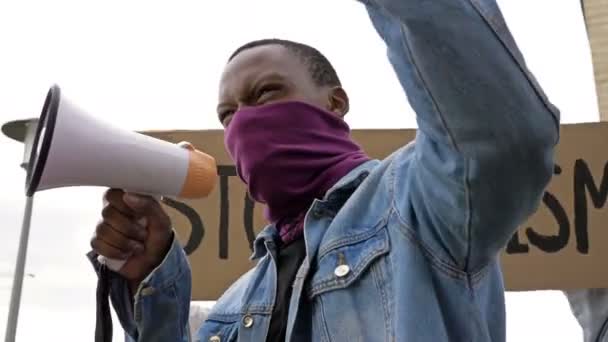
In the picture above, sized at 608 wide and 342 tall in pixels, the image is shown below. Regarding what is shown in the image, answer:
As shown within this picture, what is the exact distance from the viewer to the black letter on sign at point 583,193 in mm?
2188

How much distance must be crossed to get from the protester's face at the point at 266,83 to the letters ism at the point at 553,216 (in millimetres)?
805

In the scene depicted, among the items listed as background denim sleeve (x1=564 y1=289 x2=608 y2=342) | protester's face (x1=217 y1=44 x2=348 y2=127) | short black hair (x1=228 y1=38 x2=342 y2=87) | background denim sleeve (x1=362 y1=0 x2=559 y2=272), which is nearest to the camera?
background denim sleeve (x1=362 y1=0 x2=559 y2=272)

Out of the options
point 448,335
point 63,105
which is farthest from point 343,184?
point 63,105

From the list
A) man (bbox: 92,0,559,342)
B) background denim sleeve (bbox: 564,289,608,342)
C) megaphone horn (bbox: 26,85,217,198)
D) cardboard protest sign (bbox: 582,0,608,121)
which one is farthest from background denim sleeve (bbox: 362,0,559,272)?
cardboard protest sign (bbox: 582,0,608,121)

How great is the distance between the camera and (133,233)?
1277 millimetres

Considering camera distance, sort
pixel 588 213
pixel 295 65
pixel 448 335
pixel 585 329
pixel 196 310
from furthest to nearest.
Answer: pixel 196 310 → pixel 588 213 → pixel 585 329 → pixel 295 65 → pixel 448 335

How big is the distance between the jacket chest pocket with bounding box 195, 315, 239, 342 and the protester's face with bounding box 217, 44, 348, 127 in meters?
0.37

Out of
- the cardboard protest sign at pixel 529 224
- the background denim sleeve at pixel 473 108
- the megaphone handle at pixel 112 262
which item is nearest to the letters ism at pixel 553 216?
the cardboard protest sign at pixel 529 224

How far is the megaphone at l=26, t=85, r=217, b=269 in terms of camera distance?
3.82ft

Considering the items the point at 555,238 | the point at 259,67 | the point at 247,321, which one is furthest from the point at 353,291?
the point at 555,238

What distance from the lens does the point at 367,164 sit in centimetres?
125

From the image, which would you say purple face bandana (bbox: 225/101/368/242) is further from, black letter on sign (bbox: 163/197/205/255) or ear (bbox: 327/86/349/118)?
black letter on sign (bbox: 163/197/205/255)

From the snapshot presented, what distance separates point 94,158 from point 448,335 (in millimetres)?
607

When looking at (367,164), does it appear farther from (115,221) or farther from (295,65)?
(115,221)
